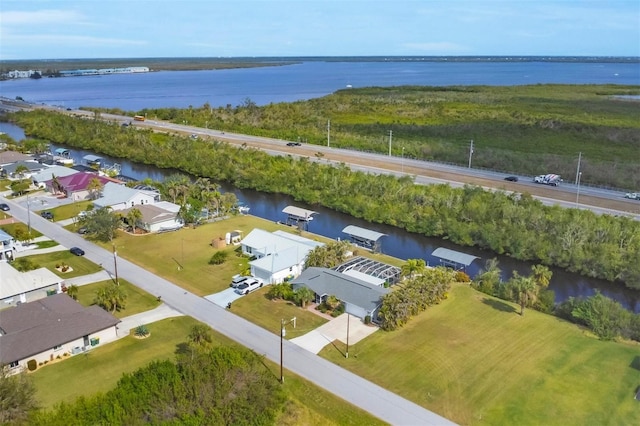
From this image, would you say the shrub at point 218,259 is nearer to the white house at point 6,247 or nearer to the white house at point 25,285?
the white house at point 25,285

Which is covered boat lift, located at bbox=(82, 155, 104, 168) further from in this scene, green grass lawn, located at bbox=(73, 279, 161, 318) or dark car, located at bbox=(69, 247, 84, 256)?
green grass lawn, located at bbox=(73, 279, 161, 318)

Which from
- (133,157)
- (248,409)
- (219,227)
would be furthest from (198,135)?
(248,409)

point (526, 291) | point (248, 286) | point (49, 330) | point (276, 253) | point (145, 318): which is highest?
point (276, 253)

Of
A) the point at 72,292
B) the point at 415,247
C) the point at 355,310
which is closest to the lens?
the point at 355,310

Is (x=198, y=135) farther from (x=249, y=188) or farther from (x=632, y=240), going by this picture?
(x=632, y=240)

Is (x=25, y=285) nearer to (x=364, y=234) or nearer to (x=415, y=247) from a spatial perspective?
(x=364, y=234)

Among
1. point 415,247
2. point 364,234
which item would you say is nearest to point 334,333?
point 364,234

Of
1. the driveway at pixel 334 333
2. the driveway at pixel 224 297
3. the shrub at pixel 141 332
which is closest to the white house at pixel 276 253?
the driveway at pixel 224 297
